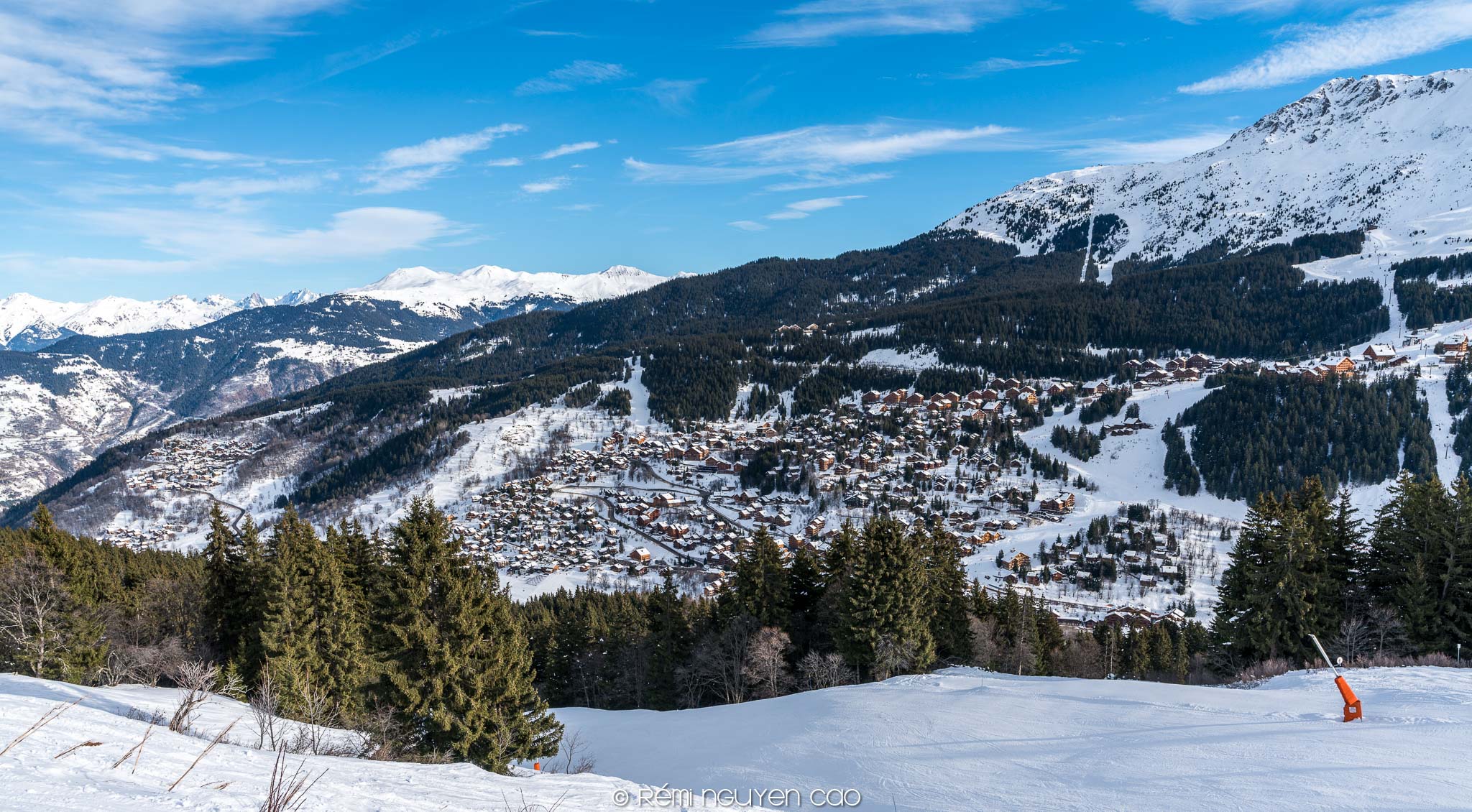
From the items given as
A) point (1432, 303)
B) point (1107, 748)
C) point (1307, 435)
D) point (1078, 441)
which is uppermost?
point (1432, 303)

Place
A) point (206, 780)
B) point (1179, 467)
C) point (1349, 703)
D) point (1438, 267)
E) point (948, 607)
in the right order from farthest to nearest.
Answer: point (1438, 267) → point (1179, 467) → point (948, 607) → point (1349, 703) → point (206, 780)

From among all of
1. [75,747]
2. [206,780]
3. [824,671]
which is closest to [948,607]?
[824,671]

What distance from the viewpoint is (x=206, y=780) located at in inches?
278

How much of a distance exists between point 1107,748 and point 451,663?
14.4 m

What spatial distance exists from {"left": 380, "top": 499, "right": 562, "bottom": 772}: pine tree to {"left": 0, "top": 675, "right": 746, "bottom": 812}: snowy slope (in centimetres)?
460

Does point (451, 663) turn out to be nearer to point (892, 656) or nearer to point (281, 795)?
point (281, 795)

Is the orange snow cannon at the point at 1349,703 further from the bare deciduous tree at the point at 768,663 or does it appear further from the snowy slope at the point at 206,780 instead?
the bare deciduous tree at the point at 768,663

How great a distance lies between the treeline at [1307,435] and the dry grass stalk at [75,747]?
422 ft

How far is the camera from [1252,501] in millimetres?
101438

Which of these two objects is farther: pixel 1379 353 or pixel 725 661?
pixel 1379 353

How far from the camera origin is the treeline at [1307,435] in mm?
103438

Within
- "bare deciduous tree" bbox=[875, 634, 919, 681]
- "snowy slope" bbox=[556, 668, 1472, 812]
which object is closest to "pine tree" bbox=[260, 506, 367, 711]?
"snowy slope" bbox=[556, 668, 1472, 812]

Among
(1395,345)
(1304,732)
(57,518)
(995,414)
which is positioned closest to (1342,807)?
(1304,732)

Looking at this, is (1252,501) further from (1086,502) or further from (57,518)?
(57,518)
